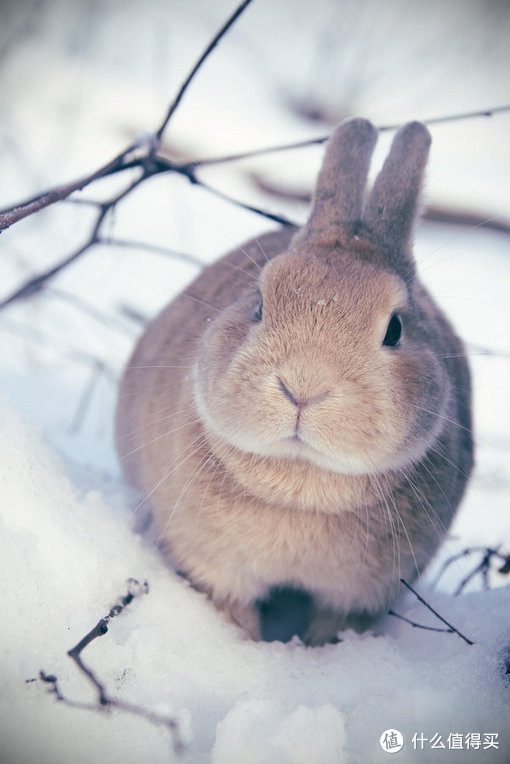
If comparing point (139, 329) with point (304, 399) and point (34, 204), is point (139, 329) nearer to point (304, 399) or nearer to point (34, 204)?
point (34, 204)

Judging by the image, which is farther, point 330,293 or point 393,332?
point 393,332

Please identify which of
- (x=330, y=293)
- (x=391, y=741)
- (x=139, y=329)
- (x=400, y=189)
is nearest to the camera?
(x=391, y=741)

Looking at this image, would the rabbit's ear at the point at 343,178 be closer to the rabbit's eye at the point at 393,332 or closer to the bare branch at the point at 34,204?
the rabbit's eye at the point at 393,332

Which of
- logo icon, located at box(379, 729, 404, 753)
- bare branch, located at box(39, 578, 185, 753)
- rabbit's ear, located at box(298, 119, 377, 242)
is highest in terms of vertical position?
rabbit's ear, located at box(298, 119, 377, 242)

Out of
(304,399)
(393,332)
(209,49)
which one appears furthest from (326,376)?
(209,49)

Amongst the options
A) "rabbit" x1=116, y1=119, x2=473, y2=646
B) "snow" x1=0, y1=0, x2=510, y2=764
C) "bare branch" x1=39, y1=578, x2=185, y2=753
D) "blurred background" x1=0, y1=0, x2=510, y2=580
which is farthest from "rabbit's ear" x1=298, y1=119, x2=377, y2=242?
"bare branch" x1=39, y1=578, x2=185, y2=753

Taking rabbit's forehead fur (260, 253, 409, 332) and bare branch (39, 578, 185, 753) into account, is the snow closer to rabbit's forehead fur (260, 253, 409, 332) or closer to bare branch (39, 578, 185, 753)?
bare branch (39, 578, 185, 753)
